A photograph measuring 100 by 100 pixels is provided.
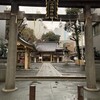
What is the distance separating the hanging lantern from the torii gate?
576 millimetres

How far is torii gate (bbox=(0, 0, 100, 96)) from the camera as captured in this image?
32.4 feet

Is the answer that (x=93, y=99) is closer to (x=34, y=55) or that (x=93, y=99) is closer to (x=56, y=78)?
(x=56, y=78)

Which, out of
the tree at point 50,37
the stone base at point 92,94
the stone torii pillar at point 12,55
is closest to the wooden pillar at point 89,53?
the stone base at point 92,94

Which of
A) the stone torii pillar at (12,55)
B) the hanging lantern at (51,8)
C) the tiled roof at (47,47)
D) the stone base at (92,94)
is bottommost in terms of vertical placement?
the stone base at (92,94)

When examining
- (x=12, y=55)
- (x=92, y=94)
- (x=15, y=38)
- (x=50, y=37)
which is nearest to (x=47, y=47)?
(x=50, y=37)

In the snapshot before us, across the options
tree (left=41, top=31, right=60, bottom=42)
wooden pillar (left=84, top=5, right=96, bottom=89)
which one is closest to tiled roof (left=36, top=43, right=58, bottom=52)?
tree (left=41, top=31, right=60, bottom=42)

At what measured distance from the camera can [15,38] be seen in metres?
10.2

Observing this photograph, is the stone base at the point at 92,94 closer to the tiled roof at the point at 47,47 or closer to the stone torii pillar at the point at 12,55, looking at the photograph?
the stone torii pillar at the point at 12,55

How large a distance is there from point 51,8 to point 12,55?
138 inches

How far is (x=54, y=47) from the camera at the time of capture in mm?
59031

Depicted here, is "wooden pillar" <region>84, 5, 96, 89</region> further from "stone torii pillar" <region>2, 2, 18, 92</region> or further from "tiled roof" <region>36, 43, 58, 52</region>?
"tiled roof" <region>36, 43, 58, 52</region>

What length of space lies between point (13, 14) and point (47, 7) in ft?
6.72

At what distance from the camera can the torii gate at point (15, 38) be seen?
32.4ft

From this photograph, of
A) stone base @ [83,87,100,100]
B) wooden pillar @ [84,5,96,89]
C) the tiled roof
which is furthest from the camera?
the tiled roof
